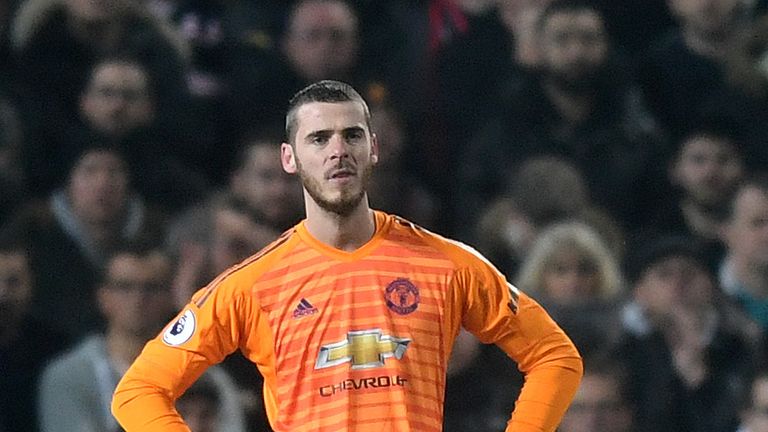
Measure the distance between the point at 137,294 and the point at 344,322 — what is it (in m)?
2.50

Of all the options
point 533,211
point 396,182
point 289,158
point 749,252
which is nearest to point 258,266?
point 289,158

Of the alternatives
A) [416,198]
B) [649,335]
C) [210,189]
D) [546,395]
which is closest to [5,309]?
[210,189]

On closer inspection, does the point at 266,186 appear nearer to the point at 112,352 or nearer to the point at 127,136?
the point at 127,136

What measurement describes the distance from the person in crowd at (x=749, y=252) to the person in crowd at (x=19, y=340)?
8.73 feet

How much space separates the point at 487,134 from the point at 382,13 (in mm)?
660

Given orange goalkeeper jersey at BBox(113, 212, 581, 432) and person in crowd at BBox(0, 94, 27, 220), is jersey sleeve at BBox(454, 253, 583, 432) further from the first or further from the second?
person in crowd at BBox(0, 94, 27, 220)

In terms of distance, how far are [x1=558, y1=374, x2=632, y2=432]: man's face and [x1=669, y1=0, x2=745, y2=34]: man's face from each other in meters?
1.72

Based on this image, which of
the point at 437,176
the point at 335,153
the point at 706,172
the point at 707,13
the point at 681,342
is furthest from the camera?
the point at 707,13

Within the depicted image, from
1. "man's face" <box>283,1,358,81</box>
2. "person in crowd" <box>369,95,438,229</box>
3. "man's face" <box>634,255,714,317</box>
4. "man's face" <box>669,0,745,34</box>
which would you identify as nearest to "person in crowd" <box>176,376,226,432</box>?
"person in crowd" <box>369,95,438,229</box>

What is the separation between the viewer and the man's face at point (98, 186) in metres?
6.19

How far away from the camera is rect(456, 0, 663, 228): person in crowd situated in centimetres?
654

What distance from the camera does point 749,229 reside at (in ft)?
21.5

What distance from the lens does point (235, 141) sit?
6473 mm

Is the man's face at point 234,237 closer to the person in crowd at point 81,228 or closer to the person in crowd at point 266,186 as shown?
the person in crowd at point 266,186
